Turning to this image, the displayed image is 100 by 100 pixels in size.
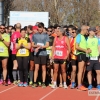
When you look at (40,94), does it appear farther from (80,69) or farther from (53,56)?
(80,69)

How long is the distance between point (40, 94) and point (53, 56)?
63.2 inches

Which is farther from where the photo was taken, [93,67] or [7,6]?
[7,6]

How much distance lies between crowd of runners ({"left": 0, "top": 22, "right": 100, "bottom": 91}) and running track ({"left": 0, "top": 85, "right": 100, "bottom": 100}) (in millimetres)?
382

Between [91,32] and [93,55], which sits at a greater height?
[91,32]

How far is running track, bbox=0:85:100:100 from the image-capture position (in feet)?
34.5

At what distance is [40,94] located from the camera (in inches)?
434

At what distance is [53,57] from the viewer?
39.5 ft

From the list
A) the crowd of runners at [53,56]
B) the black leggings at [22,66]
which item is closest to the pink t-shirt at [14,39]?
the crowd of runners at [53,56]

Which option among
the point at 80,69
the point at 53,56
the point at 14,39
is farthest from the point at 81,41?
the point at 14,39

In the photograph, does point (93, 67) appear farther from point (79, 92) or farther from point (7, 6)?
point (7, 6)

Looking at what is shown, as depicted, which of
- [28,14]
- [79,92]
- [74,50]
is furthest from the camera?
[28,14]

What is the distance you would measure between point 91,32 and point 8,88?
3362 mm

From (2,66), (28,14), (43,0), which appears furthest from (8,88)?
(43,0)

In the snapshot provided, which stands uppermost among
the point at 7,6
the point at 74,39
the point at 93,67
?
the point at 7,6
